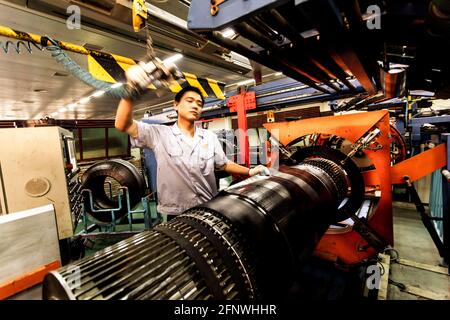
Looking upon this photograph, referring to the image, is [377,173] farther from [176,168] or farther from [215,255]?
[215,255]

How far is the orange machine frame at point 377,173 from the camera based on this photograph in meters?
2.04

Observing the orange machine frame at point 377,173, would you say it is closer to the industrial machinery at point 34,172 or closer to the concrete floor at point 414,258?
the concrete floor at point 414,258

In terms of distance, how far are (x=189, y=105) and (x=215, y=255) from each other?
4.68ft

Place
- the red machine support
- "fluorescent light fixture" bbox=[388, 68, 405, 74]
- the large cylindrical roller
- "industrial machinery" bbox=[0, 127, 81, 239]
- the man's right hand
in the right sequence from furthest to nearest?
the red machine support < "industrial machinery" bbox=[0, 127, 81, 239] < "fluorescent light fixture" bbox=[388, 68, 405, 74] < the man's right hand < the large cylindrical roller

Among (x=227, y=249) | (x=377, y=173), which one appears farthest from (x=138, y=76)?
(x=377, y=173)

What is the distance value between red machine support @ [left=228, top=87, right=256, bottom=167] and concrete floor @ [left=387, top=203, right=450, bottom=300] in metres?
2.23

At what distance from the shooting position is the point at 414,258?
309 centimetres

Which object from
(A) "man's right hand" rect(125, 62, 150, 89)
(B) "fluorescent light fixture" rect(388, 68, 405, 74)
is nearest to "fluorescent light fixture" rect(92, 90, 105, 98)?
→ (A) "man's right hand" rect(125, 62, 150, 89)

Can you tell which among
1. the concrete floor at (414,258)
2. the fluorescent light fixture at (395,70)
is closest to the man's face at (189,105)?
the fluorescent light fixture at (395,70)

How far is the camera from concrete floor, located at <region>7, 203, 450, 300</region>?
7.97 ft

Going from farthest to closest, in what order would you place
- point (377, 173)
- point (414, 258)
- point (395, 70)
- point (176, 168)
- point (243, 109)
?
point (414, 258) → point (243, 109) → point (377, 173) → point (176, 168) → point (395, 70)

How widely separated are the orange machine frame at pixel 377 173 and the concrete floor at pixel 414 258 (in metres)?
0.82

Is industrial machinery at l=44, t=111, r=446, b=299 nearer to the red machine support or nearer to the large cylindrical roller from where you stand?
the large cylindrical roller

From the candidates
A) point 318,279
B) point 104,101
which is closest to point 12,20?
point 318,279
